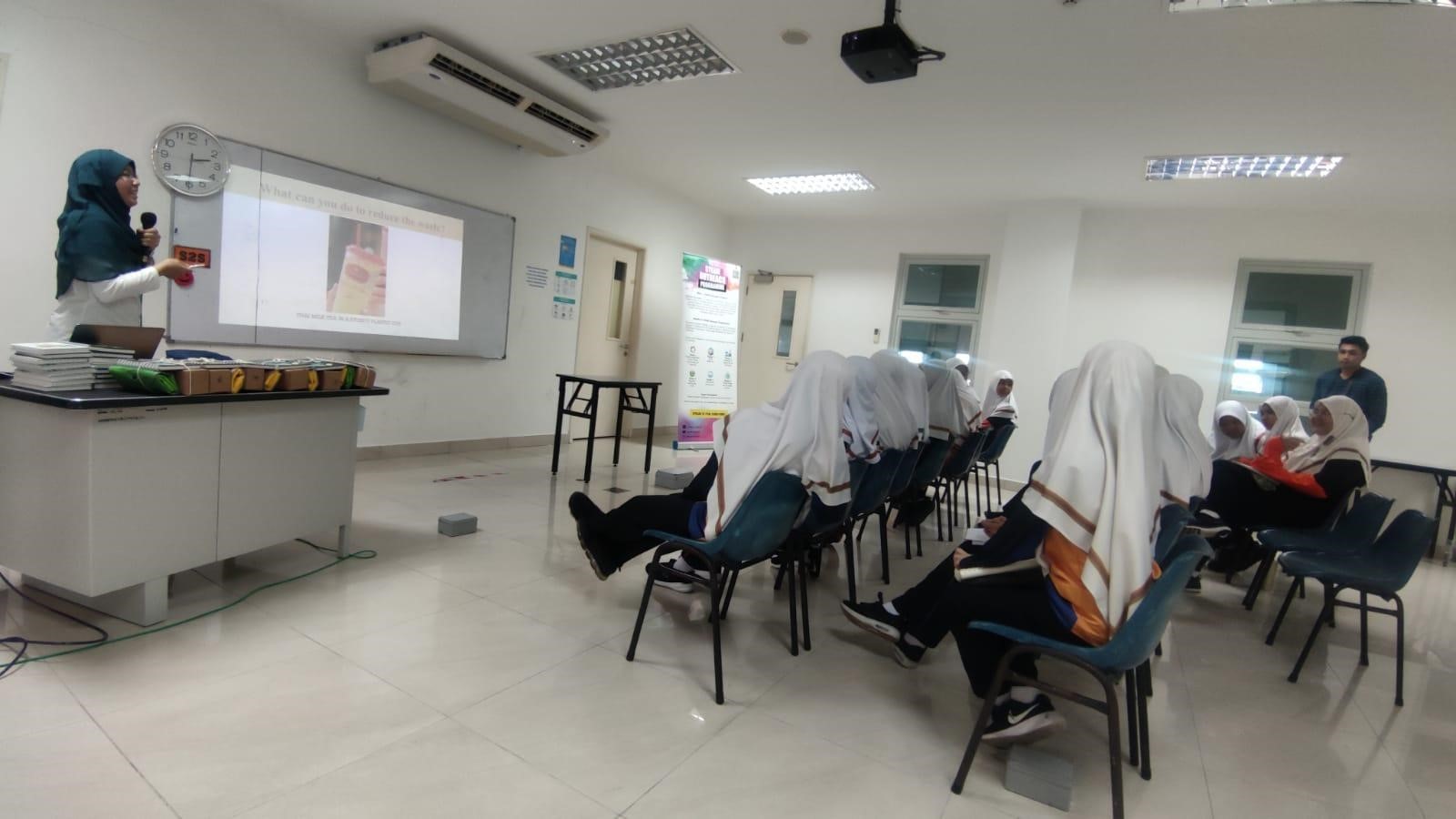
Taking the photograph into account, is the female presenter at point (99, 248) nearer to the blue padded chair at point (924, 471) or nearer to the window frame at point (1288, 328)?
the blue padded chair at point (924, 471)

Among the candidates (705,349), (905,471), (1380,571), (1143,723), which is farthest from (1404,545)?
(705,349)

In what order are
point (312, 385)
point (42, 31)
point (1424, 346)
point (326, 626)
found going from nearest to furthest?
point (326, 626) < point (312, 385) < point (42, 31) < point (1424, 346)

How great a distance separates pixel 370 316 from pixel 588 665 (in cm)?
362

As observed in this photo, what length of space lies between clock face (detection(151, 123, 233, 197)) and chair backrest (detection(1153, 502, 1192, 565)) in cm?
490

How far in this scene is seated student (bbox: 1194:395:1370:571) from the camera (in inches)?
129

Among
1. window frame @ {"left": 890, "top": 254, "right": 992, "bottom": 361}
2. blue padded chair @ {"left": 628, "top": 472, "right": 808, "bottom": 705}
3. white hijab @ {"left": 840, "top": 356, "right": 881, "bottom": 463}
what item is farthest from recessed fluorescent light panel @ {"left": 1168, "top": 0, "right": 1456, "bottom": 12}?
window frame @ {"left": 890, "top": 254, "right": 992, "bottom": 361}

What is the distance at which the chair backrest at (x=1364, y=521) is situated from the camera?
2.80 m

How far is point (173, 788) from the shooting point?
4.61 ft

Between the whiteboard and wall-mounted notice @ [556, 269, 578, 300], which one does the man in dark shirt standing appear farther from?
the whiteboard

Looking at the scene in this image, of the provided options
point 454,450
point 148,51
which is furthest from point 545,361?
point 148,51

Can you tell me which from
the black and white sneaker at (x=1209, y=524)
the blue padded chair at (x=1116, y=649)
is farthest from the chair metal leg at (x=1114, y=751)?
the black and white sneaker at (x=1209, y=524)

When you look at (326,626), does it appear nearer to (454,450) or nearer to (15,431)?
(15,431)

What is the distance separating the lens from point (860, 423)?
2682mm

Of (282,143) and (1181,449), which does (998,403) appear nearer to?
(1181,449)
